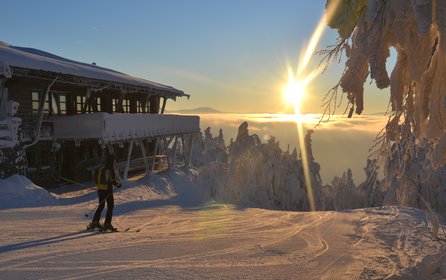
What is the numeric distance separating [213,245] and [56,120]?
49.3 ft

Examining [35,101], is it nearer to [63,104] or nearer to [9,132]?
[63,104]

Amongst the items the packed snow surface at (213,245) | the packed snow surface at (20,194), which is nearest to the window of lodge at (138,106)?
the packed snow surface at (20,194)

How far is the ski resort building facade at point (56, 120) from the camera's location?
16.7 meters

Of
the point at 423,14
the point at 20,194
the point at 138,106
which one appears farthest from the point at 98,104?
the point at 423,14

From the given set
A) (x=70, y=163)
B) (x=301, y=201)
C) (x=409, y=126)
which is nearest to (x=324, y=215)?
(x=409, y=126)

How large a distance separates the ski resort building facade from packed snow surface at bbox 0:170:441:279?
577 centimetres

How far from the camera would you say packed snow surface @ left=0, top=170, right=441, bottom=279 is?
6.04m

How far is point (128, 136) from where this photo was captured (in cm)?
2130

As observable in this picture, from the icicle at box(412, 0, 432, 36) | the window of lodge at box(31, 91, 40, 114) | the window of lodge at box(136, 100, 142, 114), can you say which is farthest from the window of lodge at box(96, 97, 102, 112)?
the icicle at box(412, 0, 432, 36)

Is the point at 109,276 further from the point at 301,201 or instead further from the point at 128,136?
the point at 301,201

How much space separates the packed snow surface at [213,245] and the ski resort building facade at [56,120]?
5774mm

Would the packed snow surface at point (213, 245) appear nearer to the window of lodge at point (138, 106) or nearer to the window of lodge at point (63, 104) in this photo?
the window of lodge at point (63, 104)

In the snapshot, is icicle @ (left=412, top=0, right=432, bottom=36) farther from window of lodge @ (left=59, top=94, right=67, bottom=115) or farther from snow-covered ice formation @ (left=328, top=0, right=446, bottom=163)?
window of lodge @ (left=59, top=94, right=67, bottom=115)

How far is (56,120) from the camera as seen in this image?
20.0m
